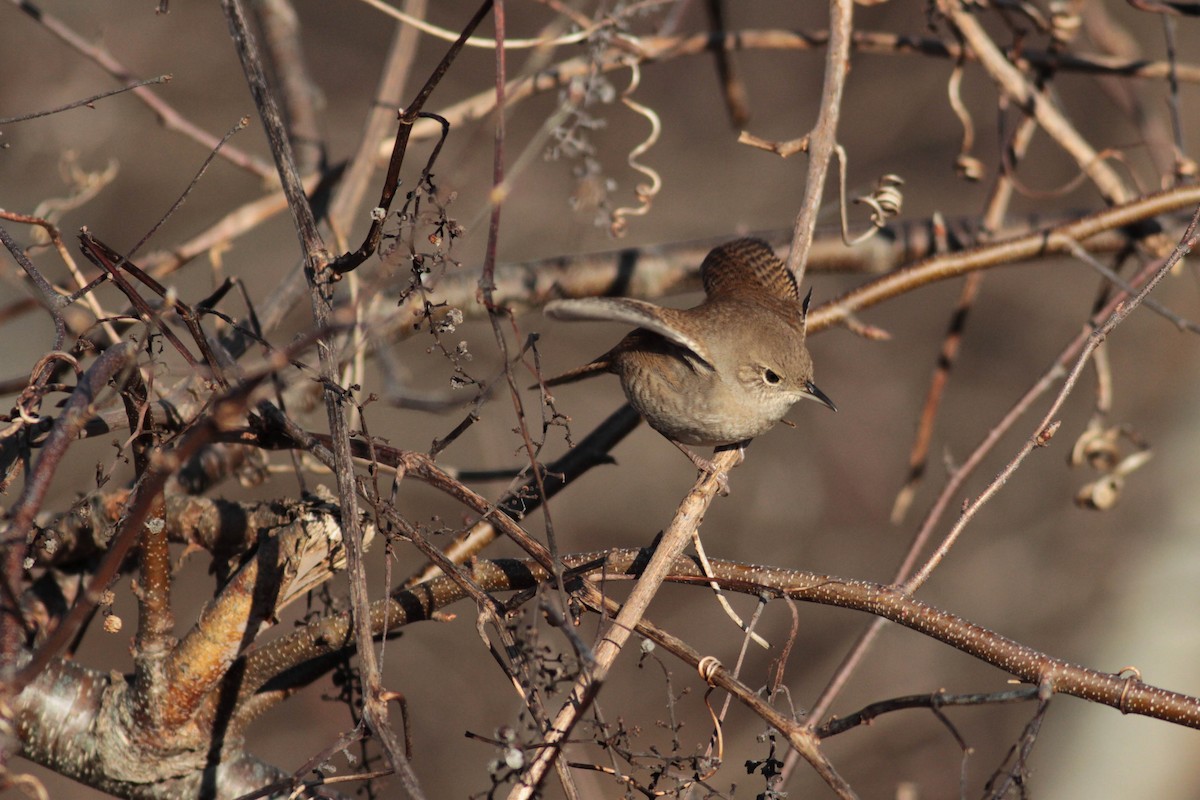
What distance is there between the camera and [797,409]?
7.24 meters

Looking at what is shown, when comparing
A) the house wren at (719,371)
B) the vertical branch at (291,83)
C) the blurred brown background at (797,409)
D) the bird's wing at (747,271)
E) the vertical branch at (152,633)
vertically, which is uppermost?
the blurred brown background at (797,409)

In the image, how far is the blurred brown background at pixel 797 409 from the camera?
5.84m

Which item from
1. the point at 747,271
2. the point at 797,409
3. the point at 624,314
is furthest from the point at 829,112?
the point at 797,409

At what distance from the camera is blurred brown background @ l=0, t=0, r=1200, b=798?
584cm

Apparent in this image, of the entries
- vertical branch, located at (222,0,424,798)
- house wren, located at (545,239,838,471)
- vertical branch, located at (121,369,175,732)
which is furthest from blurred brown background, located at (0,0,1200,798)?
vertical branch, located at (222,0,424,798)

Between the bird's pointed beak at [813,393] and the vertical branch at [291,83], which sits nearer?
the bird's pointed beak at [813,393]

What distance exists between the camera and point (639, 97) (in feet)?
23.9

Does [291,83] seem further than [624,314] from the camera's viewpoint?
Yes

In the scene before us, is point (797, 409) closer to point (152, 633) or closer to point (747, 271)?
point (747, 271)

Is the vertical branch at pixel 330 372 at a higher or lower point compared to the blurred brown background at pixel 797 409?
lower

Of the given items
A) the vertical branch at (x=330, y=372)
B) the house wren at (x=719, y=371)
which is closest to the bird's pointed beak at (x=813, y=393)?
the house wren at (x=719, y=371)

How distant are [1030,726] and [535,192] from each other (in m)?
6.01

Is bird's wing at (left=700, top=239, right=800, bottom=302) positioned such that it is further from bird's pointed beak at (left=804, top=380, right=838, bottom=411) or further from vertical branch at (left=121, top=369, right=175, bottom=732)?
vertical branch at (left=121, top=369, right=175, bottom=732)

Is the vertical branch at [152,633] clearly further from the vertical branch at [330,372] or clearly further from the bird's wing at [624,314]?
the bird's wing at [624,314]
